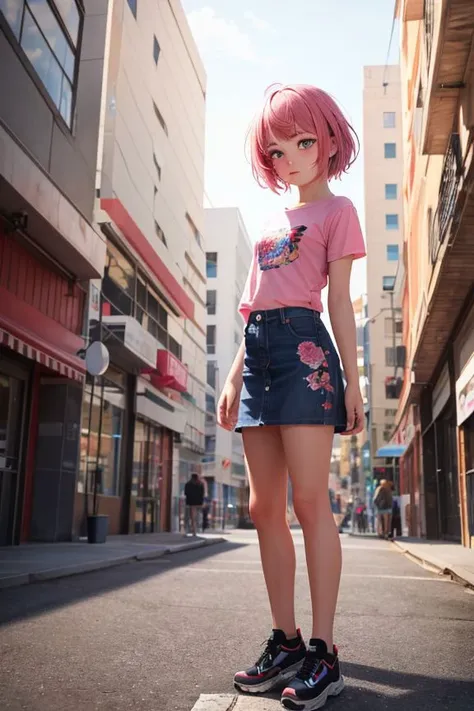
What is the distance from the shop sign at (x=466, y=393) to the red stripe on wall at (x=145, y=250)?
29.2 ft

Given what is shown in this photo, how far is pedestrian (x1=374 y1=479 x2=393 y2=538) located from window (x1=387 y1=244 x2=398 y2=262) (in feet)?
113

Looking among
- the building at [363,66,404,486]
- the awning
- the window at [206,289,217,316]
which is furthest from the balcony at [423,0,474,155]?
the window at [206,289,217,316]

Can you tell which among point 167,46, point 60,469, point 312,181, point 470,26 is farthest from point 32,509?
point 167,46

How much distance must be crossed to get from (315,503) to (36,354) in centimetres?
810

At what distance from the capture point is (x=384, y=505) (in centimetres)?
2002

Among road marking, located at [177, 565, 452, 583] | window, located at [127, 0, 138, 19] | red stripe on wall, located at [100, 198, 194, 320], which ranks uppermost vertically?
window, located at [127, 0, 138, 19]

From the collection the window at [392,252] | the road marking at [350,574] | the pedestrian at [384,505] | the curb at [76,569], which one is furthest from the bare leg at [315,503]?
the window at [392,252]

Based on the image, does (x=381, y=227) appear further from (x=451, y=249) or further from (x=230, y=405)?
(x=230, y=405)

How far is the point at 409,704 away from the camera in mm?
2309

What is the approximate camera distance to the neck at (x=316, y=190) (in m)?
2.94

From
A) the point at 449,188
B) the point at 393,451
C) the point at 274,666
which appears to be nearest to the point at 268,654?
the point at 274,666

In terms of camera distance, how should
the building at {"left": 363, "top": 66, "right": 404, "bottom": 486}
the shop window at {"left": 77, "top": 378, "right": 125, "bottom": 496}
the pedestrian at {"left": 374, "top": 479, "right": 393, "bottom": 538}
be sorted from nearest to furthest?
the shop window at {"left": 77, "top": 378, "right": 125, "bottom": 496}
the pedestrian at {"left": 374, "top": 479, "right": 393, "bottom": 538}
the building at {"left": 363, "top": 66, "right": 404, "bottom": 486}

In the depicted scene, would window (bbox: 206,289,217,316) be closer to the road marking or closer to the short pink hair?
the road marking

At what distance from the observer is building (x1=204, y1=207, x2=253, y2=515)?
52.6 m
